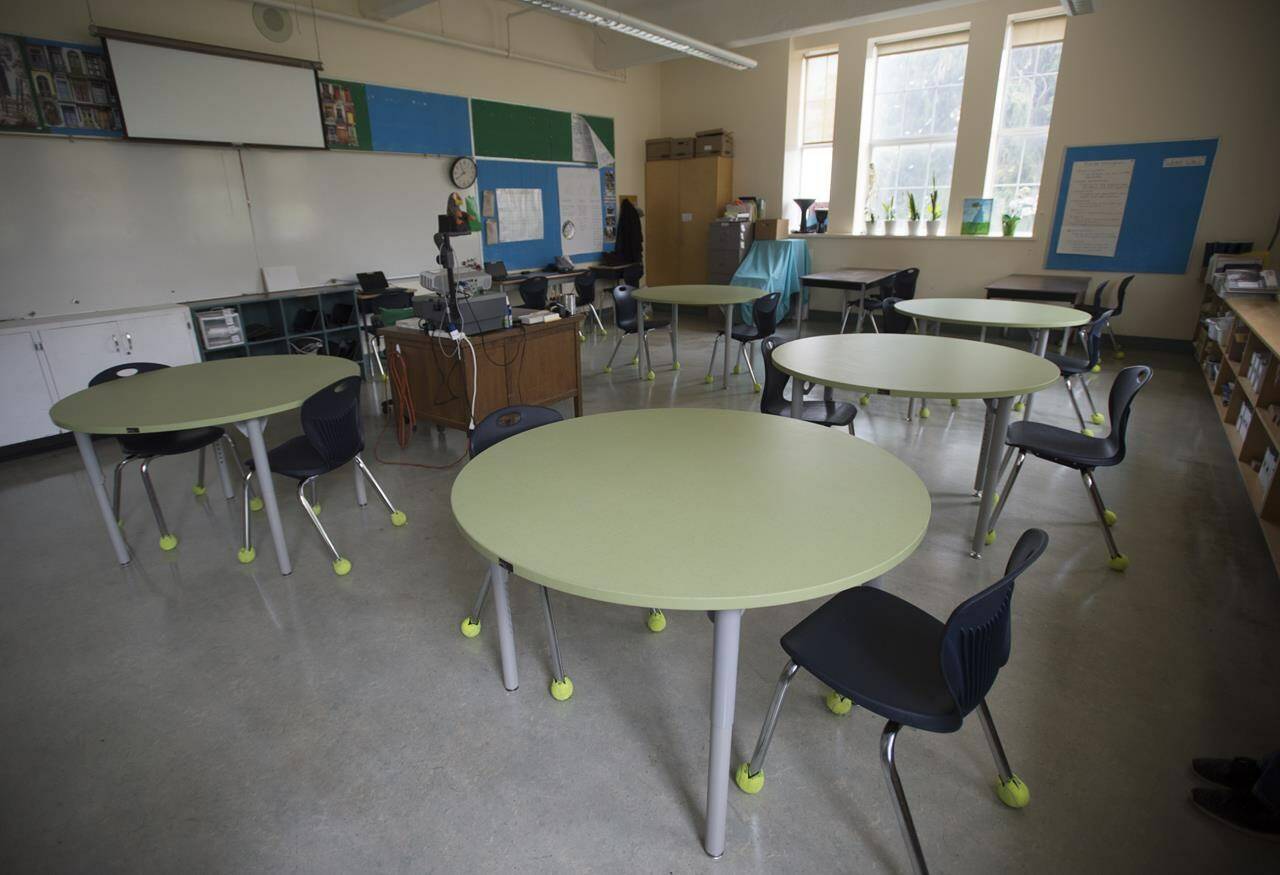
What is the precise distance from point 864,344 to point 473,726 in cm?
263

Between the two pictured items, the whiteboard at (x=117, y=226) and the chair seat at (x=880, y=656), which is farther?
the whiteboard at (x=117, y=226)

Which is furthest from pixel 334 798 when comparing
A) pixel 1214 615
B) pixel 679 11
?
pixel 679 11

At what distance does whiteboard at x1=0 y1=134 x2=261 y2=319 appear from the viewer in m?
4.37

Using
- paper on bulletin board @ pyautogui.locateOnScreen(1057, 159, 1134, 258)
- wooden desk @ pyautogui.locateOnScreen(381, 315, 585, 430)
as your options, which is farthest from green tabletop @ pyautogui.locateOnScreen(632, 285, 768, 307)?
paper on bulletin board @ pyautogui.locateOnScreen(1057, 159, 1134, 258)

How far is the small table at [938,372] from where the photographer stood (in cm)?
260

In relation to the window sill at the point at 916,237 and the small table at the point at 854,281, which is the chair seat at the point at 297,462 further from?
the window sill at the point at 916,237

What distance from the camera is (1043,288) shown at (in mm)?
6074

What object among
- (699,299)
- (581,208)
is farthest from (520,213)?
(699,299)

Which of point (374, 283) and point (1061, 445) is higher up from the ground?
point (374, 283)

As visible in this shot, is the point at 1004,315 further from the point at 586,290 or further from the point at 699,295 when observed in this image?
the point at 586,290

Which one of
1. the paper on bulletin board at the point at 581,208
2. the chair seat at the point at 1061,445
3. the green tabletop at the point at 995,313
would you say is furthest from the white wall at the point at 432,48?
the chair seat at the point at 1061,445

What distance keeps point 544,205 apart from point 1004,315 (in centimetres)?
567

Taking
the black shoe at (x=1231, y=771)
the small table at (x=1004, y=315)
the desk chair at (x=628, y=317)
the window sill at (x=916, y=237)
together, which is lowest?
the black shoe at (x=1231, y=771)

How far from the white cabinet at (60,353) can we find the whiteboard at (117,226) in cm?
30
